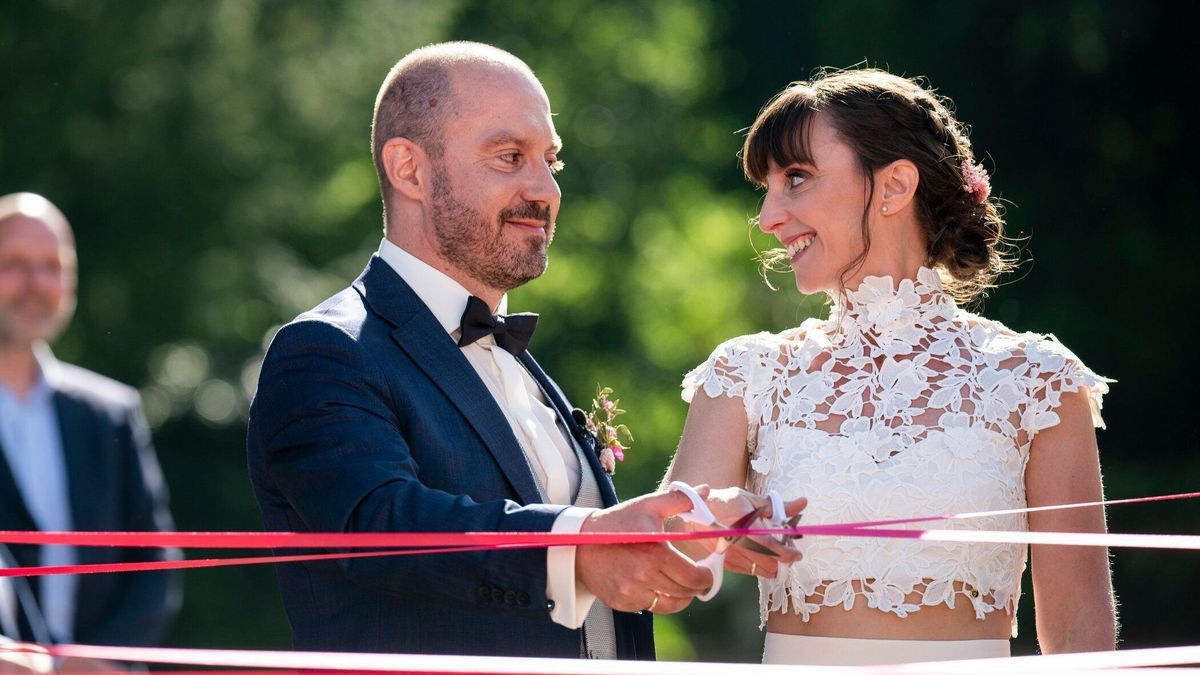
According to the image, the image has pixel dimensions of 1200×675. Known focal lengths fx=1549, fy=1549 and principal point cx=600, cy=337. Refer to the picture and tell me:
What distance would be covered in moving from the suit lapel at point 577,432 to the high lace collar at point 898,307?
30.9 inches

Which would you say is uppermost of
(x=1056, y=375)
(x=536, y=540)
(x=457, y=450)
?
(x=1056, y=375)

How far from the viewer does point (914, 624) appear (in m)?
3.88

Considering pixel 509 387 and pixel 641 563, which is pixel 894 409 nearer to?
pixel 509 387

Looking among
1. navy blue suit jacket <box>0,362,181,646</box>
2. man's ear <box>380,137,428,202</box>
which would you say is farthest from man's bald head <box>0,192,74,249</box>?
man's ear <box>380,137,428,202</box>

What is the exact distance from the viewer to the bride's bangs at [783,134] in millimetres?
4066

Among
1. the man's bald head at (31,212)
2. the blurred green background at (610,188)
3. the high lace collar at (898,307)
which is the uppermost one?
the blurred green background at (610,188)

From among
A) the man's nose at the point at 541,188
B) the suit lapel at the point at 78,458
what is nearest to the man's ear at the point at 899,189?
the man's nose at the point at 541,188

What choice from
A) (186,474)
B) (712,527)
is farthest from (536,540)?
(186,474)

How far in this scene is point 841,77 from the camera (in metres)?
4.16

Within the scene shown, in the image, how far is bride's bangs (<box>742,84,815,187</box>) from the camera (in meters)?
4.07

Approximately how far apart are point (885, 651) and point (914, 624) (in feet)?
0.35

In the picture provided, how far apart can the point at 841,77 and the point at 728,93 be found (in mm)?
11150

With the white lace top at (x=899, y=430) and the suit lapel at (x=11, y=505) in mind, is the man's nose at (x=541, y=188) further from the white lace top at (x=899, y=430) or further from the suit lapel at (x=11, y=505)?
the suit lapel at (x=11, y=505)

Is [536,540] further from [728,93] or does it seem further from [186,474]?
[186,474]
